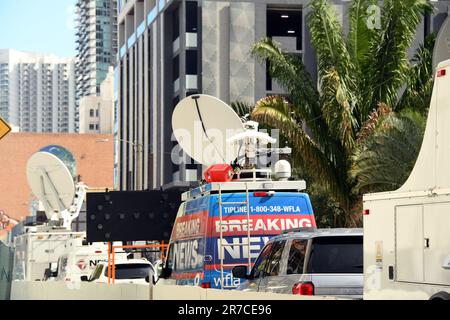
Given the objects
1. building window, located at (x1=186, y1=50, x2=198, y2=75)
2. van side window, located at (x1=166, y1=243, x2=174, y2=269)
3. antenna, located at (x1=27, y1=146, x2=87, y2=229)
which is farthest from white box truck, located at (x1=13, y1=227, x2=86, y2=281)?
building window, located at (x1=186, y1=50, x2=198, y2=75)

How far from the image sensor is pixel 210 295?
12.9m

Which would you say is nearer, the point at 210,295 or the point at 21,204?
the point at 210,295

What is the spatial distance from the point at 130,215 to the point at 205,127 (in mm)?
4074

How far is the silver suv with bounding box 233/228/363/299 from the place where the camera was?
45.2ft

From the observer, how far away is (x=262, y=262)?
15.4 meters

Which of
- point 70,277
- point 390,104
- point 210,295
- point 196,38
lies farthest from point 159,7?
point 210,295

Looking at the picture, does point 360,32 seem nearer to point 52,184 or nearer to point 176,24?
point 52,184

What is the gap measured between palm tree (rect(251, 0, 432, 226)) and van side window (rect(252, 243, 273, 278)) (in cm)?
1348

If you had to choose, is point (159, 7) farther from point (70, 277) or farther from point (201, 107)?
point (201, 107)

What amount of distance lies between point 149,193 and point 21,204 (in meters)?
147

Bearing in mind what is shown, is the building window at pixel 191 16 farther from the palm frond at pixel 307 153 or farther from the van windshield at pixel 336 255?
the van windshield at pixel 336 255

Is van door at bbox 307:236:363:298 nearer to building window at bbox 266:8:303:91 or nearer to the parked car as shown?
the parked car

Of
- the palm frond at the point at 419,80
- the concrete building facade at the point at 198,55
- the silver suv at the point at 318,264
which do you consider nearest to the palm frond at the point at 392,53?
the palm frond at the point at 419,80

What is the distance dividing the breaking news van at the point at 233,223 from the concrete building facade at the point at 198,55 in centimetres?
4263
